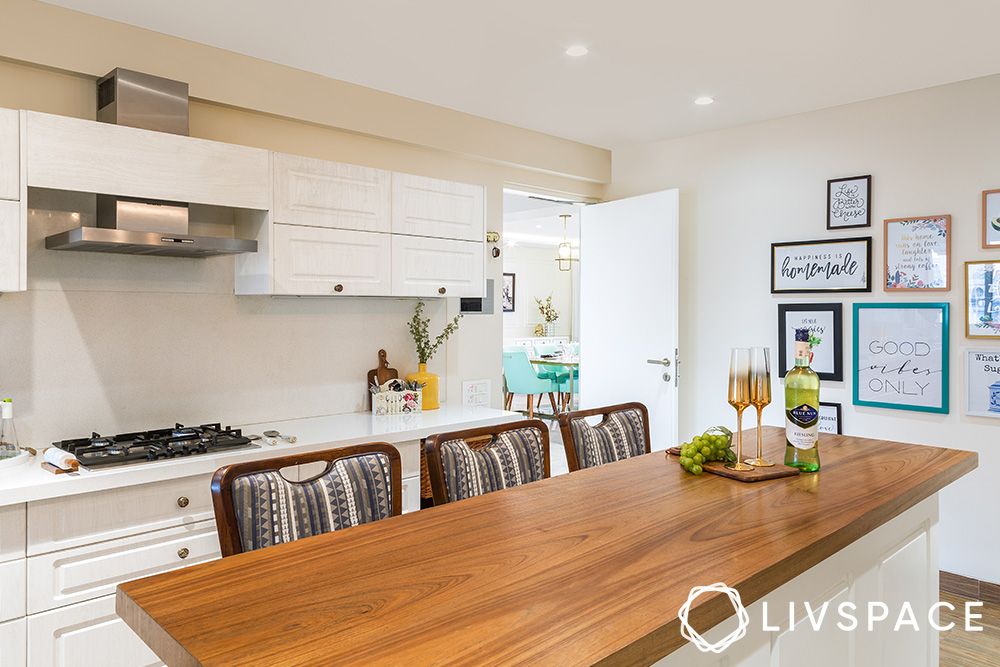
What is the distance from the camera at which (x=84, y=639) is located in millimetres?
2143

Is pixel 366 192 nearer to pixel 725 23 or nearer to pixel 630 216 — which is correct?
pixel 725 23

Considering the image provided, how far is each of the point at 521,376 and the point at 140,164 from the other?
5756 millimetres

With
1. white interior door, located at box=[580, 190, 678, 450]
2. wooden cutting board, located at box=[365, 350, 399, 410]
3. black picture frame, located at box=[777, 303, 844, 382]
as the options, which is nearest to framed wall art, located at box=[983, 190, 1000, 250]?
black picture frame, located at box=[777, 303, 844, 382]

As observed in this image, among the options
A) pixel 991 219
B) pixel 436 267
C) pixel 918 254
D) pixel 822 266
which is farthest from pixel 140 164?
pixel 991 219

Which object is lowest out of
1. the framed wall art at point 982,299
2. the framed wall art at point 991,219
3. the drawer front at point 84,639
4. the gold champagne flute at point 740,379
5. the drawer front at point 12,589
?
the drawer front at point 84,639

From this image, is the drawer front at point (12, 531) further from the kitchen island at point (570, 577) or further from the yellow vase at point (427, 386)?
the yellow vase at point (427, 386)

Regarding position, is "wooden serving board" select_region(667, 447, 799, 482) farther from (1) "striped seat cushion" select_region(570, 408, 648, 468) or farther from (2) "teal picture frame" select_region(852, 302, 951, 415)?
(2) "teal picture frame" select_region(852, 302, 951, 415)

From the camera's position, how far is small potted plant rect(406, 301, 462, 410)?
3613mm

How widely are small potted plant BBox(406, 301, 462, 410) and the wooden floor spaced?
249cm

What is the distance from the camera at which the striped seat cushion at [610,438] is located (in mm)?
2129

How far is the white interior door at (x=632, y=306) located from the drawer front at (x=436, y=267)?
125cm

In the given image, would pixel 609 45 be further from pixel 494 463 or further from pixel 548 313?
pixel 548 313

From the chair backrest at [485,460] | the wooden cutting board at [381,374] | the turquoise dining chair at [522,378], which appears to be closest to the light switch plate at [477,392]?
the wooden cutting board at [381,374]

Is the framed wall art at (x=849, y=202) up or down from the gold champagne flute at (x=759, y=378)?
up
